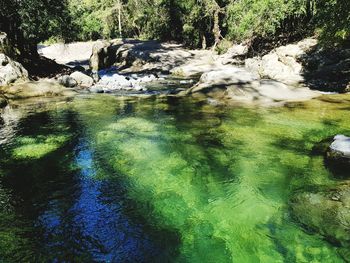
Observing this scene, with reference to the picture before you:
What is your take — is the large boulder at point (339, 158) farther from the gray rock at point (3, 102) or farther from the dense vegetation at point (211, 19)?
the gray rock at point (3, 102)

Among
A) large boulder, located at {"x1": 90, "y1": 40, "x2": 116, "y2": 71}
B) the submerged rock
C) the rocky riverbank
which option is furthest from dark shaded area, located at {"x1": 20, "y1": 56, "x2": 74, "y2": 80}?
large boulder, located at {"x1": 90, "y1": 40, "x2": 116, "y2": 71}

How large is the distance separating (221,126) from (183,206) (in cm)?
595

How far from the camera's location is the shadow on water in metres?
5.80

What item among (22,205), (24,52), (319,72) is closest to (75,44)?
(24,52)

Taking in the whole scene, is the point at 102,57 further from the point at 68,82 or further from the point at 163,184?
the point at 163,184

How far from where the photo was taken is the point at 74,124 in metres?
13.7

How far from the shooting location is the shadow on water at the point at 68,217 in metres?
5.80

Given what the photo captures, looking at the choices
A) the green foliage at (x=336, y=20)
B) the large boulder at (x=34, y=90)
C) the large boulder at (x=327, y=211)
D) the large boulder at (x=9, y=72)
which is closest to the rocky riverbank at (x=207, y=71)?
the large boulder at (x=9, y=72)

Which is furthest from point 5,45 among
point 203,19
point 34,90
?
point 203,19

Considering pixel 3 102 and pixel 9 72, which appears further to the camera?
pixel 9 72

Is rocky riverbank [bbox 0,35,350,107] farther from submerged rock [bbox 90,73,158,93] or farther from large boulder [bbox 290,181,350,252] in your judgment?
large boulder [bbox 290,181,350,252]

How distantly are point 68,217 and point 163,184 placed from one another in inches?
93.3

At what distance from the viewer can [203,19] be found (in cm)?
3659

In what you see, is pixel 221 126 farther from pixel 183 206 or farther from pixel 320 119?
pixel 183 206
